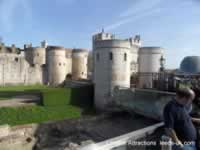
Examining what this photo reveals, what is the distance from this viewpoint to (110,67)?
576 inches

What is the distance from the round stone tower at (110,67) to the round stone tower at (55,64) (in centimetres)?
1472

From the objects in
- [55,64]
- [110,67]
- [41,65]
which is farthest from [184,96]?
[41,65]

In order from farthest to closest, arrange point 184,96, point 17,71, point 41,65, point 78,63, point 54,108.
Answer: point 78,63 < point 41,65 < point 17,71 < point 54,108 < point 184,96

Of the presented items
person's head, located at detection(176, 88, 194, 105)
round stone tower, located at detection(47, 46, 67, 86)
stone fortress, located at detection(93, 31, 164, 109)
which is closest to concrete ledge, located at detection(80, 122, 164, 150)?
person's head, located at detection(176, 88, 194, 105)

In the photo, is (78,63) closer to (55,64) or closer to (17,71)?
(55,64)

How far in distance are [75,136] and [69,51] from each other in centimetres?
2471

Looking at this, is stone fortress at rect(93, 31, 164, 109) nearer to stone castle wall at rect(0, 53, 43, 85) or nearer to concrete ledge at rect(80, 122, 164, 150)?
concrete ledge at rect(80, 122, 164, 150)

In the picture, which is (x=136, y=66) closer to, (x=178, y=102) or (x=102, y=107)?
(x=102, y=107)

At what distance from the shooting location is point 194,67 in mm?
77500

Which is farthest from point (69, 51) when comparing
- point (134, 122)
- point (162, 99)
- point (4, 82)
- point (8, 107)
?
point (162, 99)

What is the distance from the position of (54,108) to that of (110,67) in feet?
19.3

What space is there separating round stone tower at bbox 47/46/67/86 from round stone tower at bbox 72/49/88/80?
8.25 ft

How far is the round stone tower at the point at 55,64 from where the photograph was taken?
28062 millimetres

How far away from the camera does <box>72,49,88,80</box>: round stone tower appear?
30.7 meters
